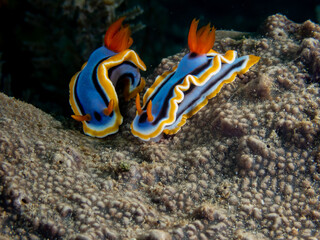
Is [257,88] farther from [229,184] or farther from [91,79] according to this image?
[91,79]

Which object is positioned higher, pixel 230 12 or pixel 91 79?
pixel 230 12

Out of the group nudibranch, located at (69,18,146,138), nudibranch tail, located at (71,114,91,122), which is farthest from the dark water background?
nudibranch tail, located at (71,114,91,122)

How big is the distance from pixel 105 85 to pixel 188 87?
0.89 meters

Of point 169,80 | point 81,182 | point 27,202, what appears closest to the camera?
point 27,202

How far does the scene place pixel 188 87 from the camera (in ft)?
9.11

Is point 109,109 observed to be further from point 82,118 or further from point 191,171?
point 191,171

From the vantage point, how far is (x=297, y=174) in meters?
2.26

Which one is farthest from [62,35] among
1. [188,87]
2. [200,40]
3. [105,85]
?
[188,87]

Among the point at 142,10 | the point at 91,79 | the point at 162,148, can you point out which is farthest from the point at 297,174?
the point at 142,10

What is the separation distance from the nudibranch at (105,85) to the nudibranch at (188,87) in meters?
0.36

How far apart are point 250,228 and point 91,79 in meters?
2.15

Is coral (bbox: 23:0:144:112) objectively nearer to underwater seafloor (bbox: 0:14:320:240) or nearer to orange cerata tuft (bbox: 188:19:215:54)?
underwater seafloor (bbox: 0:14:320:240)

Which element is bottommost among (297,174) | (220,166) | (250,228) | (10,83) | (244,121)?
(10,83)

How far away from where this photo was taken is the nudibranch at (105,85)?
302cm
